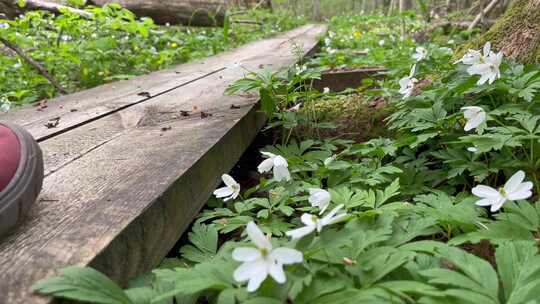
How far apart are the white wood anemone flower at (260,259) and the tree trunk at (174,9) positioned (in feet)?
19.5

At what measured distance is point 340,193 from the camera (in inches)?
52.8

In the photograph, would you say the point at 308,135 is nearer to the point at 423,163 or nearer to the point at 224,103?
the point at 224,103

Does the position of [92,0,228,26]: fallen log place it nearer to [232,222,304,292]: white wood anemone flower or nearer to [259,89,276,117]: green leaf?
[259,89,276,117]: green leaf

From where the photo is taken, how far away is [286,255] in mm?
790

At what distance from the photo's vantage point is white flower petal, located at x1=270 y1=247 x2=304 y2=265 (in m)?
0.78

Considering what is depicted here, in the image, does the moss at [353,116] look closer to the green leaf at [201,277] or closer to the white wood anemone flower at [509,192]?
the white wood anemone flower at [509,192]

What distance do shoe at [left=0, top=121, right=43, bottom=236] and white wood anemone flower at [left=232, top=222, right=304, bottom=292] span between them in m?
0.58

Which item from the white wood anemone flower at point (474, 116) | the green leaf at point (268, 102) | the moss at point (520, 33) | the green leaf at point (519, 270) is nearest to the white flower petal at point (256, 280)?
the green leaf at point (519, 270)

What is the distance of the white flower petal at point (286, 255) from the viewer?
0.78m

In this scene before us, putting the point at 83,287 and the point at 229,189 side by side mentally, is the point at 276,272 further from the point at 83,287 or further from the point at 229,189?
the point at 229,189

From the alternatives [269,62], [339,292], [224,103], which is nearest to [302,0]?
[269,62]

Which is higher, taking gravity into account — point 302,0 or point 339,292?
point 339,292

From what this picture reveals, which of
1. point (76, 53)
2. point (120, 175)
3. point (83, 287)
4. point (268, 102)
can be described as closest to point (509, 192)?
point (83, 287)

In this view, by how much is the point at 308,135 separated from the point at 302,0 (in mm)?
26264
